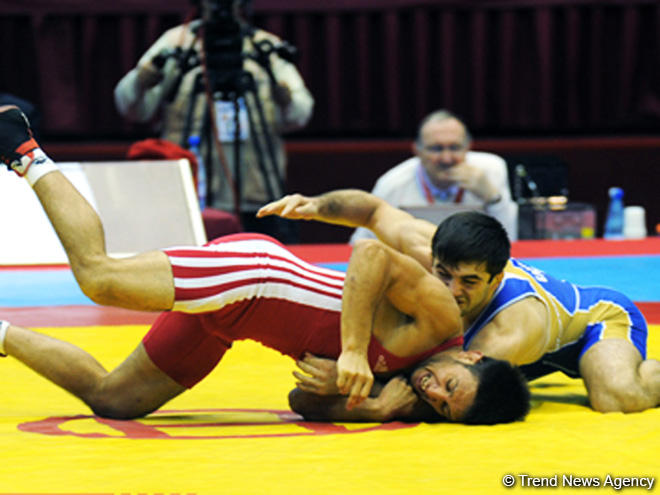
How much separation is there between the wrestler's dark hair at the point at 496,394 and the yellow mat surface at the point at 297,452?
0.04 meters

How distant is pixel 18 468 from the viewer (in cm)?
190

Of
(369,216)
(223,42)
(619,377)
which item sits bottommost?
(619,377)

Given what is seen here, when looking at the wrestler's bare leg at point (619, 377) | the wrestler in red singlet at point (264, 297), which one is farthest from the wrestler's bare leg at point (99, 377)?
the wrestler's bare leg at point (619, 377)

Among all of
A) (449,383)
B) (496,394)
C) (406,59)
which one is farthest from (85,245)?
(406,59)

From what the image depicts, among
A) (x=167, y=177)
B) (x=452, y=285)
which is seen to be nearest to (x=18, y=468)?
(x=452, y=285)

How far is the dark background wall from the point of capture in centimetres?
675

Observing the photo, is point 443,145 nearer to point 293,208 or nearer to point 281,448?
point 293,208

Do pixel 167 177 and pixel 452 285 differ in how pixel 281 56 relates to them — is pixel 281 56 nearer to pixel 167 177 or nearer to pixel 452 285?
pixel 167 177

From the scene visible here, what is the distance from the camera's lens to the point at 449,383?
2.34 m

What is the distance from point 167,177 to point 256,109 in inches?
30.1

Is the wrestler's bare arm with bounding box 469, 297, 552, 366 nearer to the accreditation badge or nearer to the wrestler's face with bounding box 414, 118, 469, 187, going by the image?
the wrestler's face with bounding box 414, 118, 469, 187

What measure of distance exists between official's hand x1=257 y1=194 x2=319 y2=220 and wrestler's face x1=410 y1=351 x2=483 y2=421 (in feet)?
1.75

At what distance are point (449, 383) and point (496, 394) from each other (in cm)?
11

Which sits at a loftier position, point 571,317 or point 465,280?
point 465,280
